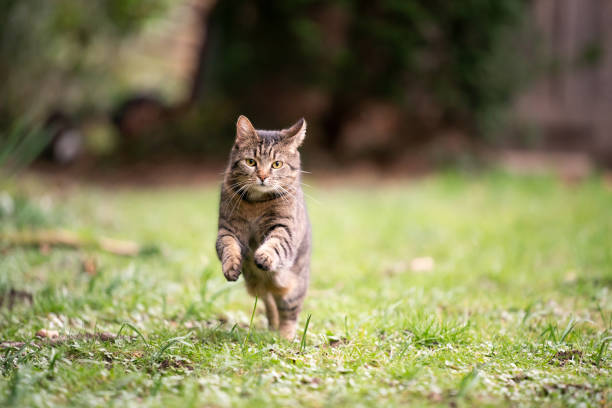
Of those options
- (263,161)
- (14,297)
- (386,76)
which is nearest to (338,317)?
(263,161)

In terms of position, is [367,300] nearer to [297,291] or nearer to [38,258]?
[297,291]

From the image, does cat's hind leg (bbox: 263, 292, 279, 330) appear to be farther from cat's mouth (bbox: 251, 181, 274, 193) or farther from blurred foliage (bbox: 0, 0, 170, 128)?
blurred foliage (bbox: 0, 0, 170, 128)

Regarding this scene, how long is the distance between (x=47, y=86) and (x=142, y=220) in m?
2.27

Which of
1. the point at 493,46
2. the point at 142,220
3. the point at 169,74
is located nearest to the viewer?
the point at 142,220

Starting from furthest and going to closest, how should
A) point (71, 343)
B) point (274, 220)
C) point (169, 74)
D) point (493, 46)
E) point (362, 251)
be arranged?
point (169, 74), point (493, 46), point (362, 251), point (274, 220), point (71, 343)

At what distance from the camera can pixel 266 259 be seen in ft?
8.17

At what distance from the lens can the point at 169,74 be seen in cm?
1509

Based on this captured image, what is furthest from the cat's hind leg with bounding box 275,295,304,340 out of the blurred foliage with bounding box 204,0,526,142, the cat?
the blurred foliage with bounding box 204,0,526,142

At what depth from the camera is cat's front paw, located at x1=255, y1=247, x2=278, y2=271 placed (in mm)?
2479

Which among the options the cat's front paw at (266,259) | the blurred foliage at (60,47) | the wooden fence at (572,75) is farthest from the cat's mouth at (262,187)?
the wooden fence at (572,75)

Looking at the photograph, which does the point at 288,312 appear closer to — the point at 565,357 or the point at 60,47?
the point at 565,357

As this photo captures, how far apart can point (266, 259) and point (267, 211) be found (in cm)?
43

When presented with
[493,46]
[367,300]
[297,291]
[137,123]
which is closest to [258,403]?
[297,291]

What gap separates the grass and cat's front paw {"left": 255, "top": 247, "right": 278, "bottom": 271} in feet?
1.10
